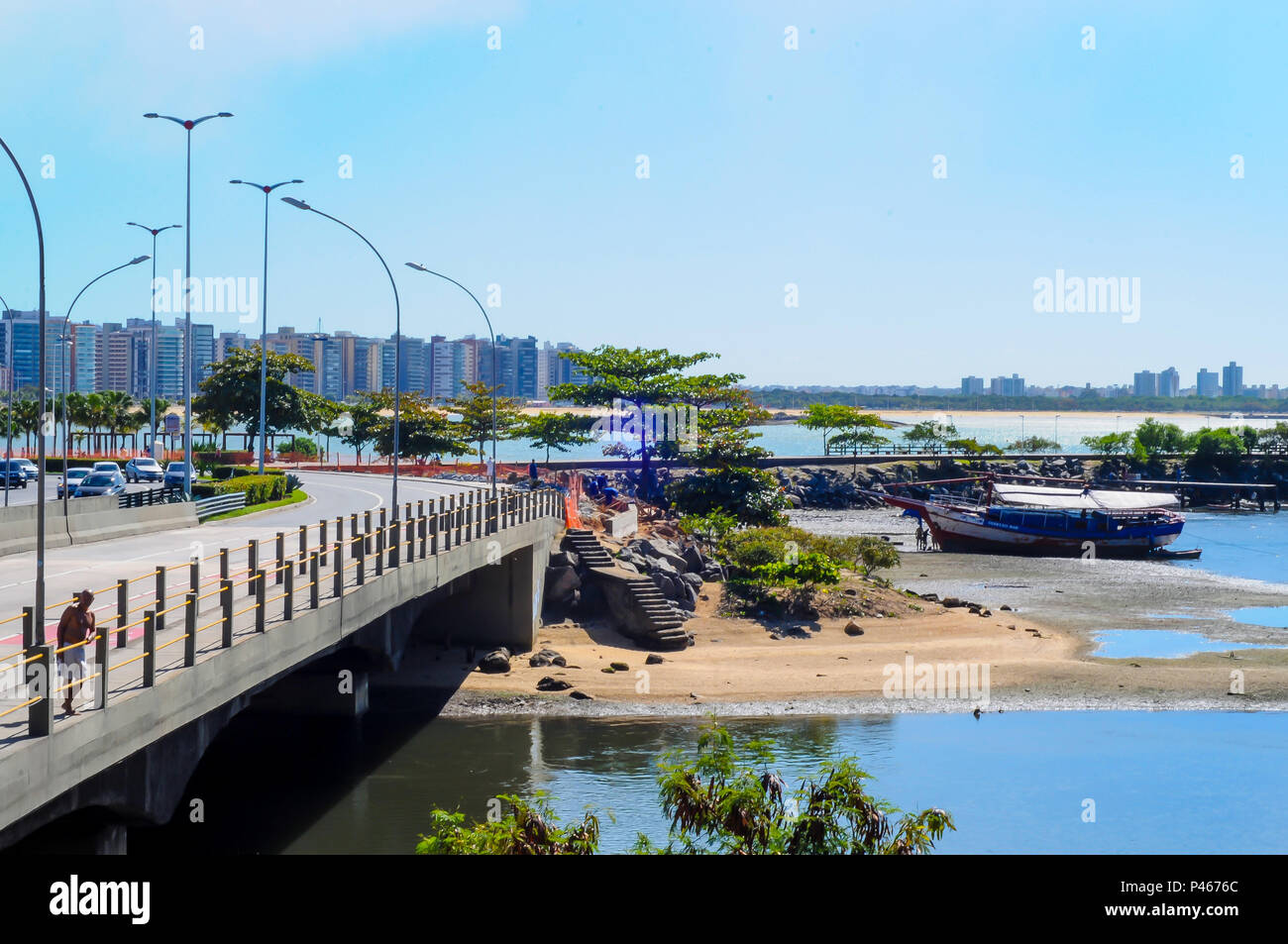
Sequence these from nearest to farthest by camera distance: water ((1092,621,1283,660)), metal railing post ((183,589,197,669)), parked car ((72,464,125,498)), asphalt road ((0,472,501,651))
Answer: metal railing post ((183,589,197,669))
asphalt road ((0,472,501,651))
water ((1092,621,1283,660))
parked car ((72,464,125,498))

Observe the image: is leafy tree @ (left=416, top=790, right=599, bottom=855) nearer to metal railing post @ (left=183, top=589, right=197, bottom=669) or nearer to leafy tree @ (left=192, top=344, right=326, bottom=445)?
metal railing post @ (left=183, top=589, right=197, bottom=669)

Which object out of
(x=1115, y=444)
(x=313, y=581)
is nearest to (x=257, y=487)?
(x=313, y=581)

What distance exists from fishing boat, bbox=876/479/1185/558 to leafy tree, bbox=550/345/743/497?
2174cm

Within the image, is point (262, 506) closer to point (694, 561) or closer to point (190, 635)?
point (694, 561)

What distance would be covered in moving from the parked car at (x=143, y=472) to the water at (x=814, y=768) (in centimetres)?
3727

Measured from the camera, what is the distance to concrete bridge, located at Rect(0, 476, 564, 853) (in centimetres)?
1471

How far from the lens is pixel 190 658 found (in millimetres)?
18016

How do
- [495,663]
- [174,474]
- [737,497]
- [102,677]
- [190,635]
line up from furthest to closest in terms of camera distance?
[737,497] < [174,474] < [495,663] < [190,635] < [102,677]

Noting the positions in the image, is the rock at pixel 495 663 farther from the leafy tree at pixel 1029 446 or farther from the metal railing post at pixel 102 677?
the leafy tree at pixel 1029 446

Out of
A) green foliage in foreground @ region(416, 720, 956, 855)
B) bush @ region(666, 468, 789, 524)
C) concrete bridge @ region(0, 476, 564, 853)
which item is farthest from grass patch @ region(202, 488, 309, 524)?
green foliage in foreground @ region(416, 720, 956, 855)

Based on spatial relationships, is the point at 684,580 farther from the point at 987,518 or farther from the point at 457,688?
the point at 987,518

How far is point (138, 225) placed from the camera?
59.7 m

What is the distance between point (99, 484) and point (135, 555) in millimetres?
26492
